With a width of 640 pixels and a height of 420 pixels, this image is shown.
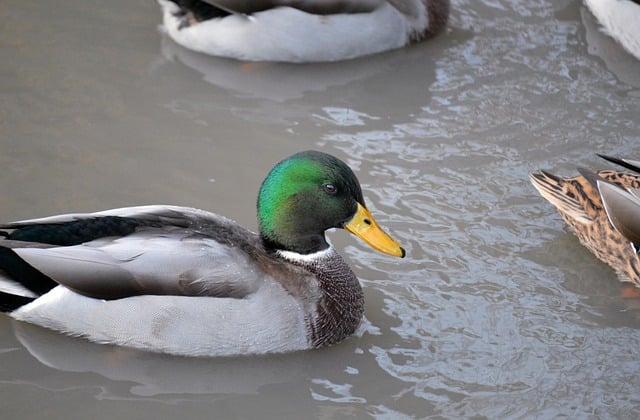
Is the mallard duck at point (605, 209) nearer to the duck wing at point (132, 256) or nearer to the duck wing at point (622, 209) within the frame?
the duck wing at point (622, 209)

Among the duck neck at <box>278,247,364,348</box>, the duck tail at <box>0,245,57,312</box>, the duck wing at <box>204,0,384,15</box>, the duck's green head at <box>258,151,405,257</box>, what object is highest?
the duck wing at <box>204,0,384,15</box>

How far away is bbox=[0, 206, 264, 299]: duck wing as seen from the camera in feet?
15.6

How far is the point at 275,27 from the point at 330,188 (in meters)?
2.94

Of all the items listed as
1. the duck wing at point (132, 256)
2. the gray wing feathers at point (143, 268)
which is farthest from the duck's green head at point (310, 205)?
the gray wing feathers at point (143, 268)

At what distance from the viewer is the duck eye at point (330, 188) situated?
5.14 meters

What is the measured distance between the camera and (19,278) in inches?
193

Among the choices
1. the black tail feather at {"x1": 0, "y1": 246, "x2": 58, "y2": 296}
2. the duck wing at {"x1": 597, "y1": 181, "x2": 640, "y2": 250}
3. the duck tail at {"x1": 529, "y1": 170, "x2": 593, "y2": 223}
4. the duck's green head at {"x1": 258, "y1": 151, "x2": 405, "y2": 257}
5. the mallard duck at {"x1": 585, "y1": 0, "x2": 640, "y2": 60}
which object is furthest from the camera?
the mallard duck at {"x1": 585, "y1": 0, "x2": 640, "y2": 60}

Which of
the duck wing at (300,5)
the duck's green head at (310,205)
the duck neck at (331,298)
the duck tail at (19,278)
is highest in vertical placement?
the duck wing at (300,5)

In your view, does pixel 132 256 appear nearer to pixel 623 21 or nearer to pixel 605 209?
pixel 605 209

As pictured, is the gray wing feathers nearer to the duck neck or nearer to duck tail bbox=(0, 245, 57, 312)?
duck tail bbox=(0, 245, 57, 312)

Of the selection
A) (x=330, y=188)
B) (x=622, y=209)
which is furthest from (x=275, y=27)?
(x=622, y=209)

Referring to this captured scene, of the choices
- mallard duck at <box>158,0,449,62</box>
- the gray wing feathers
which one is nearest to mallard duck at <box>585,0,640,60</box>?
mallard duck at <box>158,0,449,62</box>

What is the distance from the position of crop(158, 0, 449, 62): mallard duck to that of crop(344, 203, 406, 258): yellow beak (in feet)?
9.41

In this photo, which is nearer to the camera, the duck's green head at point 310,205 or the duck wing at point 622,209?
the duck's green head at point 310,205
